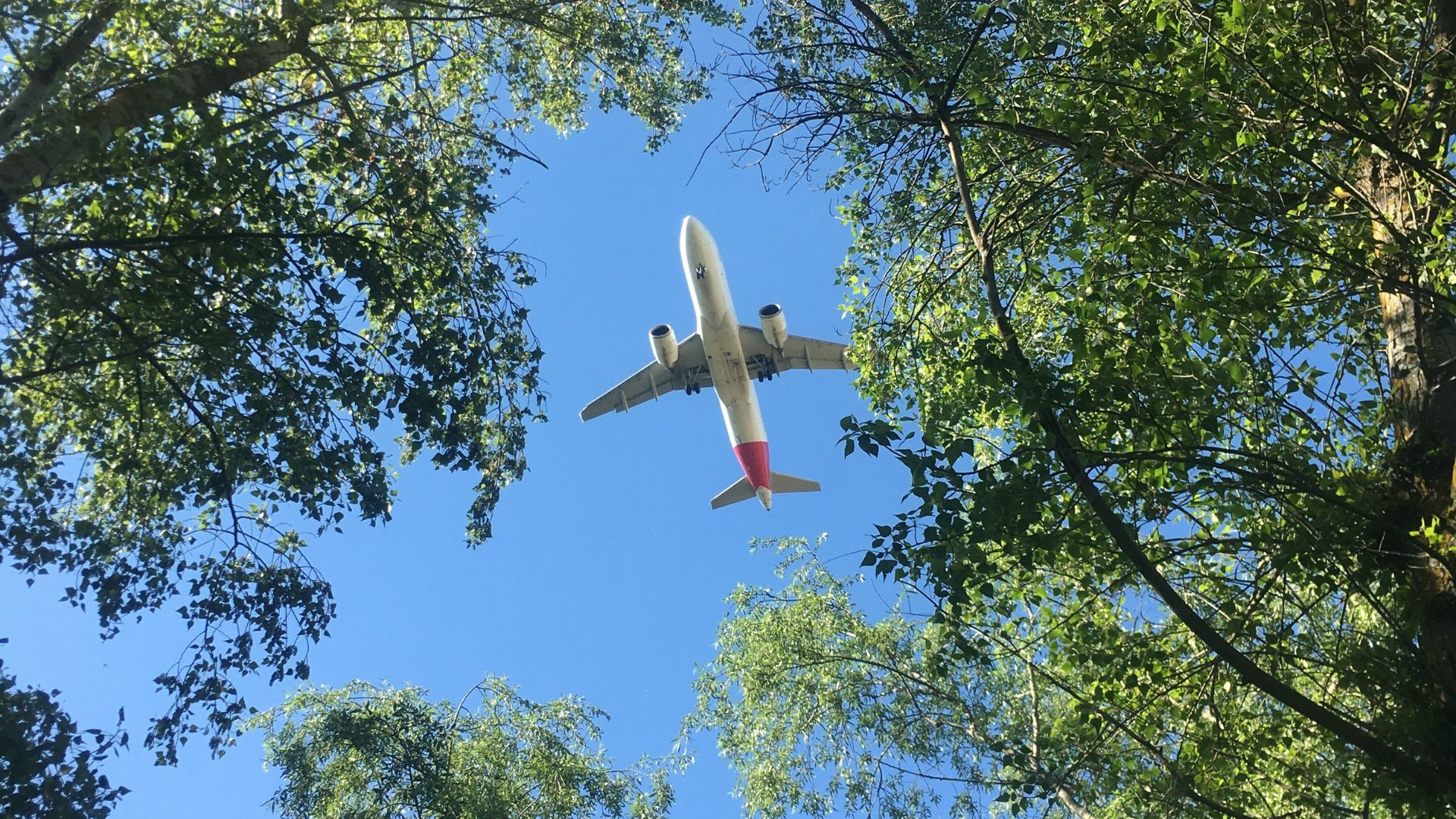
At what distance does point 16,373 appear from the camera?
7.27 meters

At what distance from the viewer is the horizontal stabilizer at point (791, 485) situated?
39.1 meters

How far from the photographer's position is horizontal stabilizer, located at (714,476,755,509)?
122 ft

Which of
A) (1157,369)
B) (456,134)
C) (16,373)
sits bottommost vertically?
(1157,369)

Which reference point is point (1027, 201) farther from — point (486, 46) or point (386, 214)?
point (486, 46)

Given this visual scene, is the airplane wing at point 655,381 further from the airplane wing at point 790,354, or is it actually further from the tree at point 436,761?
the tree at point 436,761

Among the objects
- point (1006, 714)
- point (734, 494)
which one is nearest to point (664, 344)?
point (734, 494)

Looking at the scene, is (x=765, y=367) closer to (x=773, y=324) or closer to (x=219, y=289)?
(x=773, y=324)

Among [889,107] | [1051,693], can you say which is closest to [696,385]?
[1051,693]

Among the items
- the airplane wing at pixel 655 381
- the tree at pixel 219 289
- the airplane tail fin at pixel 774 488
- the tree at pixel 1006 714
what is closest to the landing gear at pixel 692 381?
the airplane wing at pixel 655 381

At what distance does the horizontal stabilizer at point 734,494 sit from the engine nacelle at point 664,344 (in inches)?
392

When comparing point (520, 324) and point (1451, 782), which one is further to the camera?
point (520, 324)

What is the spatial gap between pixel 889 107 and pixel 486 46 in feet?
16.6

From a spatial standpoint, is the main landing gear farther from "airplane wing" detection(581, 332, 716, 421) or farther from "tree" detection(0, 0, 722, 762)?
"tree" detection(0, 0, 722, 762)

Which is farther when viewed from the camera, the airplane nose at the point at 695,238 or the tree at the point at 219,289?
the airplane nose at the point at 695,238
